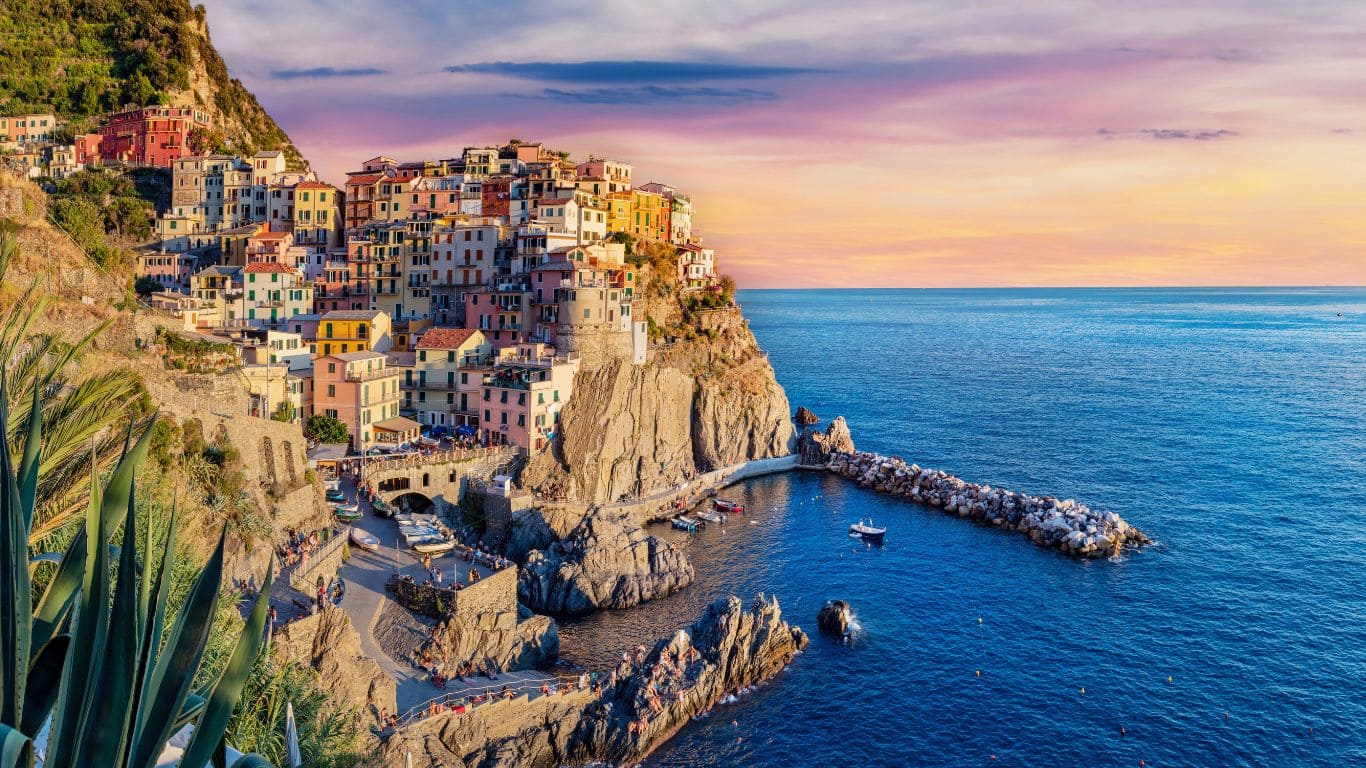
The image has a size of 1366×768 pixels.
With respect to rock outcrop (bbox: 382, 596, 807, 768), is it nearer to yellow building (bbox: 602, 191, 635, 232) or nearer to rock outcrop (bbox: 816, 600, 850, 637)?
rock outcrop (bbox: 816, 600, 850, 637)

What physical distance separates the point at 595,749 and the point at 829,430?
4755cm

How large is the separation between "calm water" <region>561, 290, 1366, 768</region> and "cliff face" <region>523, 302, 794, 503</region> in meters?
4.75

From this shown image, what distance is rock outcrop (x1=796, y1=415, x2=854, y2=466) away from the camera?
251 ft

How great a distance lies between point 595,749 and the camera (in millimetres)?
34125

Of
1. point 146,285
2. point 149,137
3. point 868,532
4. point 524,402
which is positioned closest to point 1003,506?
point 868,532

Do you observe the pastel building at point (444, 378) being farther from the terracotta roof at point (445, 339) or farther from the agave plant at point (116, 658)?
the agave plant at point (116, 658)

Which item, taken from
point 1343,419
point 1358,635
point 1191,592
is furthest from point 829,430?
point 1343,419

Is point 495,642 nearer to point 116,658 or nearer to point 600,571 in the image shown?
point 600,571

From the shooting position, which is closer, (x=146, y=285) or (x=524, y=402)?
(x=524, y=402)

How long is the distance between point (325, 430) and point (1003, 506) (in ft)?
141

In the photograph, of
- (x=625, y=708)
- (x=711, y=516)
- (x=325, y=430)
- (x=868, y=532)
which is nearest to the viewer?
(x=625, y=708)

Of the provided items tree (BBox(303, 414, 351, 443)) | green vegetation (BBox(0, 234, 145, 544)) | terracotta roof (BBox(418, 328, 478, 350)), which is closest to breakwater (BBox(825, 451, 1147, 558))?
terracotta roof (BBox(418, 328, 478, 350))

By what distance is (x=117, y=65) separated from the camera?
108250 millimetres

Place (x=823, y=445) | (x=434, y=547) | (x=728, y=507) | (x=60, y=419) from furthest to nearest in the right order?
(x=823, y=445) → (x=728, y=507) → (x=434, y=547) → (x=60, y=419)
